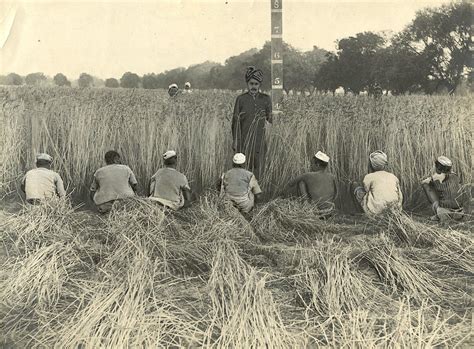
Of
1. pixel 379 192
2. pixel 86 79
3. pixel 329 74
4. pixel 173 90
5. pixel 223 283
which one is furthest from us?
pixel 329 74

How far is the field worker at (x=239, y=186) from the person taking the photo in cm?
462

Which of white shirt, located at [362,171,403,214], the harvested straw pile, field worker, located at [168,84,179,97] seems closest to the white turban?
white shirt, located at [362,171,403,214]

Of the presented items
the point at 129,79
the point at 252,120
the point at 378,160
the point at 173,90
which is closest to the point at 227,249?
the point at 378,160

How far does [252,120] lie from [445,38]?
467cm

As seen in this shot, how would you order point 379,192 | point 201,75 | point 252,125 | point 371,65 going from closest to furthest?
point 379,192 → point 252,125 → point 201,75 → point 371,65

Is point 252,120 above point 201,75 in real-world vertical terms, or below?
below

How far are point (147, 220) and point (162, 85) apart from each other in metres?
8.19

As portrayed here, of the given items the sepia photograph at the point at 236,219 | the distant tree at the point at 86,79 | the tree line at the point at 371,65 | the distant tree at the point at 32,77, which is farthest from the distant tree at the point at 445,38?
the distant tree at the point at 86,79

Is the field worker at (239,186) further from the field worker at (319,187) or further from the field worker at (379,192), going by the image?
the field worker at (379,192)

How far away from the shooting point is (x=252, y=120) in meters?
5.29

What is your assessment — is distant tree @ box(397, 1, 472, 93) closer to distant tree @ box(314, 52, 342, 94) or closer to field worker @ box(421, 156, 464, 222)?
field worker @ box(421, 156, 464, 222)

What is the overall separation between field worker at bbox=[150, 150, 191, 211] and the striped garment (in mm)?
2406

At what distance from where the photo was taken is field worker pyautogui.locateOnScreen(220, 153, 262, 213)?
4.62 metres

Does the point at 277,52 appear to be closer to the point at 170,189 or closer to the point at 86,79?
the point at 170,189
